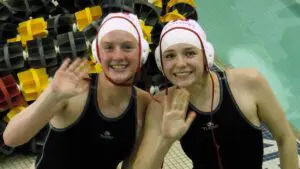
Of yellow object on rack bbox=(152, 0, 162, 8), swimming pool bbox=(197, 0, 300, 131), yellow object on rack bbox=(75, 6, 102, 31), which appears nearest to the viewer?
yellow object on rack bbox=(75, 6, 102, 31)

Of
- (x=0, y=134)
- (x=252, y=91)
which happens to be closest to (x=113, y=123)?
(x=252, y=91)

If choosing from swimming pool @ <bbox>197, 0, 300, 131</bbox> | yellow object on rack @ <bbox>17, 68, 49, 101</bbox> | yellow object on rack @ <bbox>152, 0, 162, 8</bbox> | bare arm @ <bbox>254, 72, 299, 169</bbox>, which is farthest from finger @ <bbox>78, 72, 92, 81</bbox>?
swimming pool @ <bbox>197, 0, 300, 131</bbox>

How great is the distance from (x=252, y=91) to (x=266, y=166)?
3.72 feet

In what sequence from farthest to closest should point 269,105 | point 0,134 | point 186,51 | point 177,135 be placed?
point 0,134
point 269,105
point 186,51
point 177,135

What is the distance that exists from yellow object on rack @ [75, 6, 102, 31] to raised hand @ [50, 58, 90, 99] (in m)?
1.26

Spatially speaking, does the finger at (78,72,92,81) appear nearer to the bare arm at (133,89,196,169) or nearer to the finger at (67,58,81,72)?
the finger at (67,58,81,72)

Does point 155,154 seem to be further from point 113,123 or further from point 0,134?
point 0,134

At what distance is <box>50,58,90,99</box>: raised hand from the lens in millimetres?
1474

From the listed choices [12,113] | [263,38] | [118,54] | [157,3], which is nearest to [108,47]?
[118,54]

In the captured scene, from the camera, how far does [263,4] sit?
18.5 ft

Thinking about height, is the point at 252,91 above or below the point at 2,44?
below

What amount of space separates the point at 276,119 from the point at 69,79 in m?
0.85

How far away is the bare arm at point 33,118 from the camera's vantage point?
147cm

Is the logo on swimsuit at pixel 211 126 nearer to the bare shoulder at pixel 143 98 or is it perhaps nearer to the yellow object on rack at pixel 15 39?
the bare shoulder at pixel 143 98
